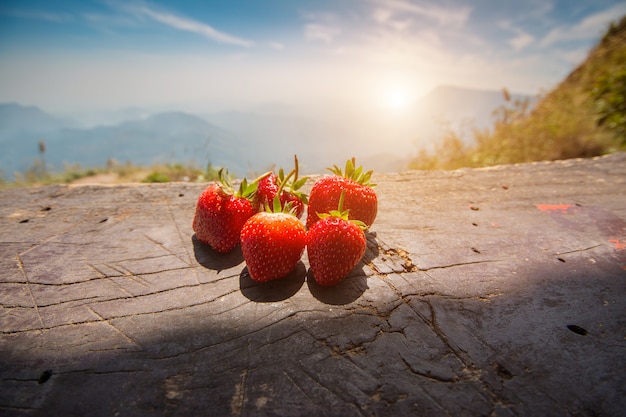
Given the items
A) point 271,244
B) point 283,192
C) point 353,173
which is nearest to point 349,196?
point 353,173

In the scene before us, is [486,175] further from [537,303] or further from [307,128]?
A: [307,128]

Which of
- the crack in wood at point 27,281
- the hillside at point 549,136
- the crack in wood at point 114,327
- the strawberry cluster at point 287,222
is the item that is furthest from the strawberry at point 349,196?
the hillside at point 549,136

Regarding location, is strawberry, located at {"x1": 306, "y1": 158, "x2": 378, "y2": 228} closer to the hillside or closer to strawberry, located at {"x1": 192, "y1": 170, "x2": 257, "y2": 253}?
strawberry, located at {"x1": 192, "y1": 170, "x2": 257, "y2": 253}

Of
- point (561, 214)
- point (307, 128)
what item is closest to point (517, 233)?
point (561, 214)

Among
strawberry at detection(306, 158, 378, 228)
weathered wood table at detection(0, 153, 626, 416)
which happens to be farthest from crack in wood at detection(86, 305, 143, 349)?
strawberry at detection(306, 158, 378, 228)

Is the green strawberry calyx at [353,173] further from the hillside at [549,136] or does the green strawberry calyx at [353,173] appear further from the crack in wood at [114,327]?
the hillside at [549,136]

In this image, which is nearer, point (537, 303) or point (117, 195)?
point (537, 303)

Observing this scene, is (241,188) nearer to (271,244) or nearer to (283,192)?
(283,192)
